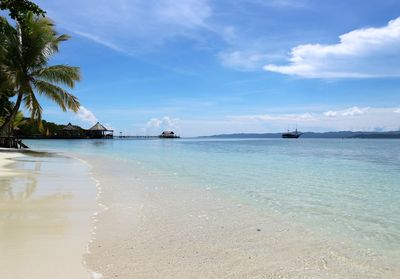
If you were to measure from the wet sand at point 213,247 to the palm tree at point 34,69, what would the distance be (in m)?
18.3

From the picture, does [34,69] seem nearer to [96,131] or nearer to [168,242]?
[168,242]

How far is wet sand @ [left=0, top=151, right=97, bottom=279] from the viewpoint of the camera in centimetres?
359

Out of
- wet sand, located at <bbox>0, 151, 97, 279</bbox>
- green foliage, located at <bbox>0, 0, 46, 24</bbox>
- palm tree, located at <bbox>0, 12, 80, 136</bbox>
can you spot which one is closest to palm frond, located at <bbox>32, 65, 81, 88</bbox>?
palm tree, located at <bbox>0, 12, 80, 136</bbox>

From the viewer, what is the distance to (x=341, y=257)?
4430mm

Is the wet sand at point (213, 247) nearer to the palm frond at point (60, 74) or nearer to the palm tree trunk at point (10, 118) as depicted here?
the palm tree trunk at point (10, 118)

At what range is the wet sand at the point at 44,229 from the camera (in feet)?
11.8

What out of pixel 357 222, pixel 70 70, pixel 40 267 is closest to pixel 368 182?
pixel 357 222

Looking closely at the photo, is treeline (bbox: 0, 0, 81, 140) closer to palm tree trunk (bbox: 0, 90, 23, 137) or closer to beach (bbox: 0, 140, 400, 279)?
palm tree trunk (bbox: 0, 90, 23, 137)

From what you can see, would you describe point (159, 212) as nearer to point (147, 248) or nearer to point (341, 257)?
point (147, 248)

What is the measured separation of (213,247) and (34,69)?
A: 877 inches

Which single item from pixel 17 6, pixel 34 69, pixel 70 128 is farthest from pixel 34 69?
pixel 70 128

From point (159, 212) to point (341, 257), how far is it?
3192 millimetres

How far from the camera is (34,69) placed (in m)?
23.8

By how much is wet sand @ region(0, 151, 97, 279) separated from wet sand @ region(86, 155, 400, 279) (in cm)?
23
